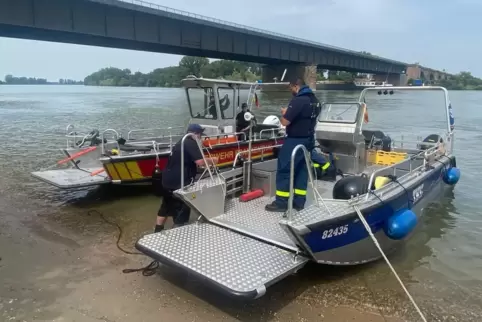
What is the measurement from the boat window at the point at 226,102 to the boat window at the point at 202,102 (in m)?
0.19

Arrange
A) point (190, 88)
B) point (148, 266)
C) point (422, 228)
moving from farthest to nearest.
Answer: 1. point (190, 88)
2. point (422, 228)
3. point (148, 266)

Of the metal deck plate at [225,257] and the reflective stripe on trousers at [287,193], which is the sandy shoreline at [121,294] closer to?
the metal deck plate at [225,257]

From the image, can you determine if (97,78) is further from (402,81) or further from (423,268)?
(423,268)

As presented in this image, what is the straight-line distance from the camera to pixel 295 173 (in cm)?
491

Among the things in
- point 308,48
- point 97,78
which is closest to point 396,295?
point 308,48

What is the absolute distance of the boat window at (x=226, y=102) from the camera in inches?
356

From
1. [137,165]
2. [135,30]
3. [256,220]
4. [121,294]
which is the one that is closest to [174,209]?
[256,220]

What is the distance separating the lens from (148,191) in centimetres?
828

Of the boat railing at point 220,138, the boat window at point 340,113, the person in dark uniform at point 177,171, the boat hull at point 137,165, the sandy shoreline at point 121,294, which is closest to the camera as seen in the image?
the sandy shoreline at point 121,294

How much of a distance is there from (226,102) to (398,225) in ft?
17.9

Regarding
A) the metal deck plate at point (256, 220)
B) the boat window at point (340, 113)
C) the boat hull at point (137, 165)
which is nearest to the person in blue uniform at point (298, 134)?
Answer: the metal deck plate at point (256, 220)

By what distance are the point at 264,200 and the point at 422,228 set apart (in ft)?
8.88

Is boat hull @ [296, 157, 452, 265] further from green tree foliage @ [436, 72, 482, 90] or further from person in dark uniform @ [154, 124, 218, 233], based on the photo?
green tree foliage @ [436, 72, 482, 90]

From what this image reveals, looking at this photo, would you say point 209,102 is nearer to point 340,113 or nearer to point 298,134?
point 340,113
